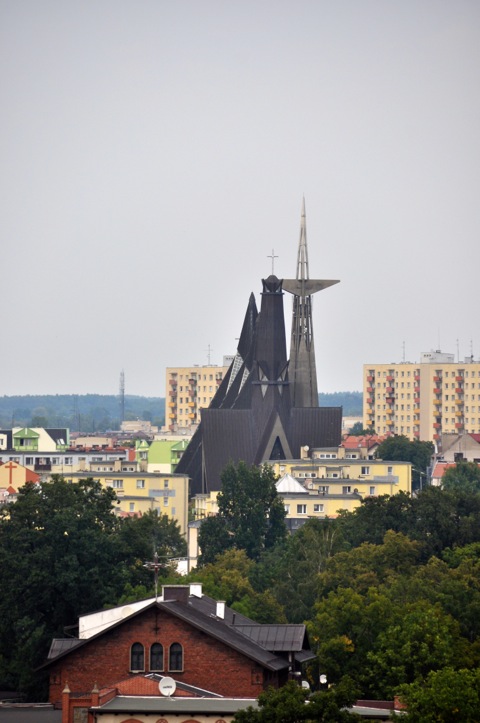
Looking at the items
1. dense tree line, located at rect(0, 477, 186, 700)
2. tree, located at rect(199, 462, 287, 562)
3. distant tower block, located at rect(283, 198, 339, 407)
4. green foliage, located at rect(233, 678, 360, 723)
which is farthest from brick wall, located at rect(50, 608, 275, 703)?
distant tower block, located at rect(283, 198, 339, 407)

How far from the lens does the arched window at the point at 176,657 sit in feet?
179

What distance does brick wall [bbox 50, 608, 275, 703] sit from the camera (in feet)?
178

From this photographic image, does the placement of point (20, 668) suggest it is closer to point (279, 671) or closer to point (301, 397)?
point (279, 671)

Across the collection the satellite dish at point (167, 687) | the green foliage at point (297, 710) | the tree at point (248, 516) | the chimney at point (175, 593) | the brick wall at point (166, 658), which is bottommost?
the green foliage at point (297, 710)

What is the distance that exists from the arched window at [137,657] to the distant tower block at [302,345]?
376 feet

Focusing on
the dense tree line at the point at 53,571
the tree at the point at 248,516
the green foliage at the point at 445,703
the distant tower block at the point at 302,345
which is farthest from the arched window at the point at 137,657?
the distant tower block at the point at 302,345

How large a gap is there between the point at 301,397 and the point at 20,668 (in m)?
105

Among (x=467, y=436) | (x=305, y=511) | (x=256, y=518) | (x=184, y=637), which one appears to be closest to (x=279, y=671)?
(x=184, y=637)

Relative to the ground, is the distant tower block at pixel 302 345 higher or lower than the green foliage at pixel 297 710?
higher

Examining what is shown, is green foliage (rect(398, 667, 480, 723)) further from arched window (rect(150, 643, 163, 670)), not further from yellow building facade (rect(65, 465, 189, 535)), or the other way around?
yellow building facade (rect(65, 465, 189, 535))

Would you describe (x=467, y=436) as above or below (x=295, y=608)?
above

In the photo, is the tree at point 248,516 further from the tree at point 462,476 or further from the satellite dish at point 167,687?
the satellite dish at point 167,687

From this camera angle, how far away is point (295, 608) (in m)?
81.5

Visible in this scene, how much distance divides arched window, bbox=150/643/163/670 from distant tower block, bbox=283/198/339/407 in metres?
114
